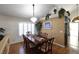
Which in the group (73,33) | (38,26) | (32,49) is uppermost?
(38,26)

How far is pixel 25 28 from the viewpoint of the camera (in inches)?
56.4

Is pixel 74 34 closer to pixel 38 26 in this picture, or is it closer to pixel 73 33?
pixel 73 33

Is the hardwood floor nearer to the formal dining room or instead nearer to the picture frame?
the formal dining room

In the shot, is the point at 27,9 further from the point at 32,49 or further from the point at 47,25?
the point at 32,49

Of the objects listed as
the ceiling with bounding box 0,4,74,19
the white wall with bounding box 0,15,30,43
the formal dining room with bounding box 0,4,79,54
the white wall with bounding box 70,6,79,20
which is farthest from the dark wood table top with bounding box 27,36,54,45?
the white wall with bounding box 70,6,79,20

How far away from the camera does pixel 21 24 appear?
144cm

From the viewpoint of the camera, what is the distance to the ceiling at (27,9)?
1.39 meters

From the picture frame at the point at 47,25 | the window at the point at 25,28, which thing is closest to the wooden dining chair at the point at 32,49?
the window at the point at 25,28

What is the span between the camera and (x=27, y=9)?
142 cm

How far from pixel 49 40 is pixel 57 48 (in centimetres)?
16

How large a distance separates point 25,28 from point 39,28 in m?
0.21

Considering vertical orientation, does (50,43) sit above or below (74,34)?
below

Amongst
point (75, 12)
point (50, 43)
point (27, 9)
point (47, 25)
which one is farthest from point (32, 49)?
point (75, 12)
